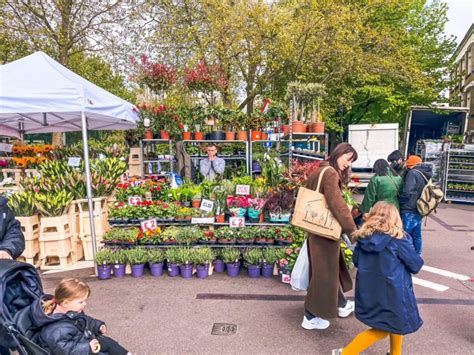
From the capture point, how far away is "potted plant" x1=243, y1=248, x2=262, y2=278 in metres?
5.08

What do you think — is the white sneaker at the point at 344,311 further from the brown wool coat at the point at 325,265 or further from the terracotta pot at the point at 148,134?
the terracotta pot at the point at 148,134

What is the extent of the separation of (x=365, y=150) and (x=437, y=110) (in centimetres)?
392

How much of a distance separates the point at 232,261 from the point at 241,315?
1122mm

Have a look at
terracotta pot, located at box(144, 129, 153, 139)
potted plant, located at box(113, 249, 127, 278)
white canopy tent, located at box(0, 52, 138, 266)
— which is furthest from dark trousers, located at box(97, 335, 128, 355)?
terracotta pot, located at box(144, 129, 153, 139)

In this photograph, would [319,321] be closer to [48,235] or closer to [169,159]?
[48,235]

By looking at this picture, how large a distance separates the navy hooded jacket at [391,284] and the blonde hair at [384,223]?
0.04 metres

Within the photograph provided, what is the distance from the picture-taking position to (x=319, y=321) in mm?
3721

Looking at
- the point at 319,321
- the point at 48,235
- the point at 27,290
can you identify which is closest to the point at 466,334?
the point at 319,321

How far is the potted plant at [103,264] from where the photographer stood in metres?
5.07

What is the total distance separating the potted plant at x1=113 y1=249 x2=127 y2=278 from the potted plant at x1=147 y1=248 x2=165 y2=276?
340 mm

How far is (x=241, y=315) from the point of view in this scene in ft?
13.3

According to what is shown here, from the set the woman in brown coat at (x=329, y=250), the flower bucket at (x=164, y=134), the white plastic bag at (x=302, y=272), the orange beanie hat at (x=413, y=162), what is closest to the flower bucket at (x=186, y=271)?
the white plastic bag at (x=302, y=272)

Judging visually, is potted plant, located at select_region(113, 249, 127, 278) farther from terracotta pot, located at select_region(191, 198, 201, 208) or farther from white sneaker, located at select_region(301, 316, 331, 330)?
white sneaker, located at select_region(301, 316, 331, 330)

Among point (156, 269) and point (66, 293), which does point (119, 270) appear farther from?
point (66, 293)
